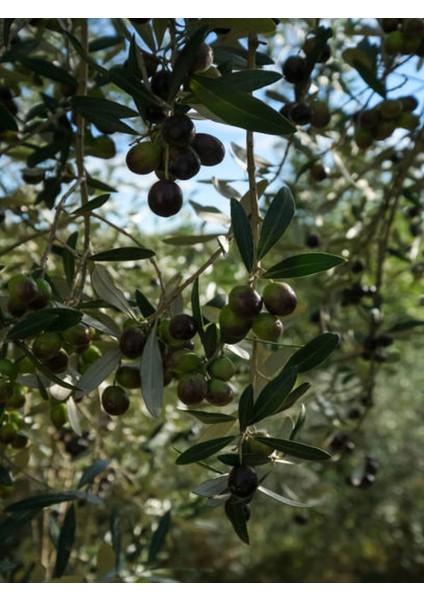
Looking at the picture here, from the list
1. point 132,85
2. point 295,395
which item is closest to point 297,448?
point 295,395

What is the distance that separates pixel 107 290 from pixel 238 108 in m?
0.38

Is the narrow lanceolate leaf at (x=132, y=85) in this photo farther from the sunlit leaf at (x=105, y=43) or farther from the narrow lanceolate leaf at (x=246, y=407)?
the sunlit leaf at (x=105, y=43)

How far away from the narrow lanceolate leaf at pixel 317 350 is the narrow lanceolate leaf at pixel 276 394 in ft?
0.20

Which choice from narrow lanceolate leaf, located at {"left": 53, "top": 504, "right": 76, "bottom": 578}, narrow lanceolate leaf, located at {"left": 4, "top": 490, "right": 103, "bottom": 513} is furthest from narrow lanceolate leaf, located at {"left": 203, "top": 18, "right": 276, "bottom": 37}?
narrow lanceolate leaf, located at {"left": 53, "top": 504, "right": 76, "bottom": 578}

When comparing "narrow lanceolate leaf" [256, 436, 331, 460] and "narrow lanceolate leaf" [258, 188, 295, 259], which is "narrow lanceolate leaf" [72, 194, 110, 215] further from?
"narrow lanceolate leaf" [256, 436, 331, 460]

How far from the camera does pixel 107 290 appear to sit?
1168mm

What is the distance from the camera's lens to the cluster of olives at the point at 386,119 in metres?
1.62

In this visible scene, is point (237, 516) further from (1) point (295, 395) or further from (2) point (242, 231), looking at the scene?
(2) point (242, 231)

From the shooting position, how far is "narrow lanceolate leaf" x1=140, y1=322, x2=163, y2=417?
1.00 meters

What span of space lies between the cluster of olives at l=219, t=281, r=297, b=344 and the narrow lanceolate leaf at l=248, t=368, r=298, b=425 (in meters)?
0.06

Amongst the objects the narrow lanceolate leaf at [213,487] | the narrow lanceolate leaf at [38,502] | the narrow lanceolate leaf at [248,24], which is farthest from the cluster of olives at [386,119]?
the narrow lanceolate leaf at [38,502]
